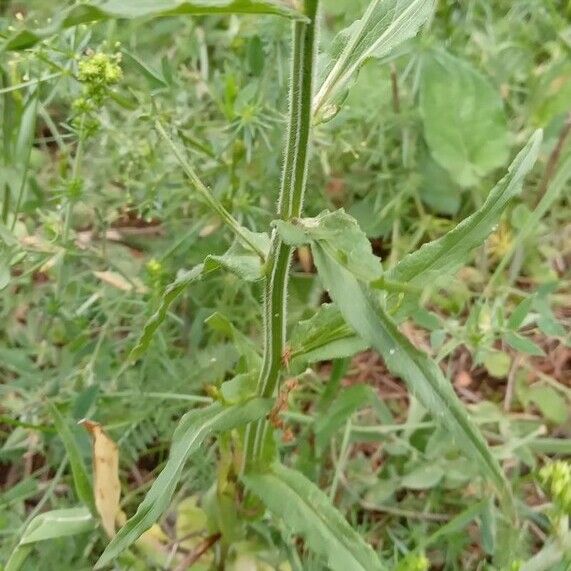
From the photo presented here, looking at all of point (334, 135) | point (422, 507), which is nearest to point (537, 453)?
point (422, 507)

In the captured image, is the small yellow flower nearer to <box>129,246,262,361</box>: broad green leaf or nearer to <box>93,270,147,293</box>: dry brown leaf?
<box>93,270,147,293</box>: dry brown leaf

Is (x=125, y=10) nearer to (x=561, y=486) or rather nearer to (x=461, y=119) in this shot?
(x=561, y=486)

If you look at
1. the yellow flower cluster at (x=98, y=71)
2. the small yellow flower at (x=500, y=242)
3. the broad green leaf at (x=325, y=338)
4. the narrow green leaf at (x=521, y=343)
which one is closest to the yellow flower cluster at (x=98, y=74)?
the yellow flower cluster at (x=98, y=71)

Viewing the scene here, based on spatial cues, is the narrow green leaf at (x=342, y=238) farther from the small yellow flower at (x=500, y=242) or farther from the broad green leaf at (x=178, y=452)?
the small yellow flower at (x=500, y=242)

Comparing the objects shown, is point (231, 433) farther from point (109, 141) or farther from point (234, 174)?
point (109, 141)

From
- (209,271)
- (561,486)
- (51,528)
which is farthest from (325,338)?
(51,528)

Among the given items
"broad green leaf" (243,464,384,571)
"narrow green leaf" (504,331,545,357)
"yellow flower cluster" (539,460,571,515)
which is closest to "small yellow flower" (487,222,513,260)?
"narrow green leaf" (504,331,545,357)

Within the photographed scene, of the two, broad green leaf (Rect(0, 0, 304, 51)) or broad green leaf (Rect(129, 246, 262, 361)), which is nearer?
broad green leaf (Rect(0, 0, 304, 51))
